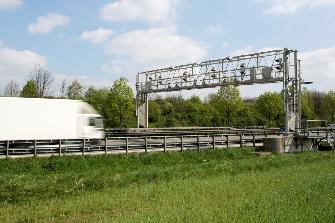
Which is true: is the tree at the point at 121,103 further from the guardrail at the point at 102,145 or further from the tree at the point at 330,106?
the tree at the point at 330,106

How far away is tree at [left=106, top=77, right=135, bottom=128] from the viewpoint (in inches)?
2461

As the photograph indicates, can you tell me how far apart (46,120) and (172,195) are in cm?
1650

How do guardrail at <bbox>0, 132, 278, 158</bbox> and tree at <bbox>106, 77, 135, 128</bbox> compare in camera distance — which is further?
tree at <bbox>106, 77, 135, 128</bbox>

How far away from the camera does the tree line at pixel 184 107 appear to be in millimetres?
63656

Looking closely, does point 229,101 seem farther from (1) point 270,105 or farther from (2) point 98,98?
(2) point 98,98

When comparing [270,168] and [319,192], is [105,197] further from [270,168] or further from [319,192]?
[270,168]

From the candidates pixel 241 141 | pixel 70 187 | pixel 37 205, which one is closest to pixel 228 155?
pixel 241 141

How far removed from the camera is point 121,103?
2456 inches

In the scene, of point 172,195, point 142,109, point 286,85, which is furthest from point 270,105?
point 172,195

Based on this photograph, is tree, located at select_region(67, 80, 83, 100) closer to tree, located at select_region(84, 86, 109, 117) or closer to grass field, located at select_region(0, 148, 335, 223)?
tree, located at select_region(84, 86, 109, 117)

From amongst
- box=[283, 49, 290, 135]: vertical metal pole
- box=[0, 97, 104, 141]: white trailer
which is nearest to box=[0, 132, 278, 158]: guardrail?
box=[0, 97, 104, 141]: white trailer

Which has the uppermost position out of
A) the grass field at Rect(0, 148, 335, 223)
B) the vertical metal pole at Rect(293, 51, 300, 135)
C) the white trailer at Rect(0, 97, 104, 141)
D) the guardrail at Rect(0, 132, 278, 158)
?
the vertical metal pole at Rect(293, 51, 300, 135)

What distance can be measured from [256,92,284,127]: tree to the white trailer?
46436mm

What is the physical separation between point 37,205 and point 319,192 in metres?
8.37
